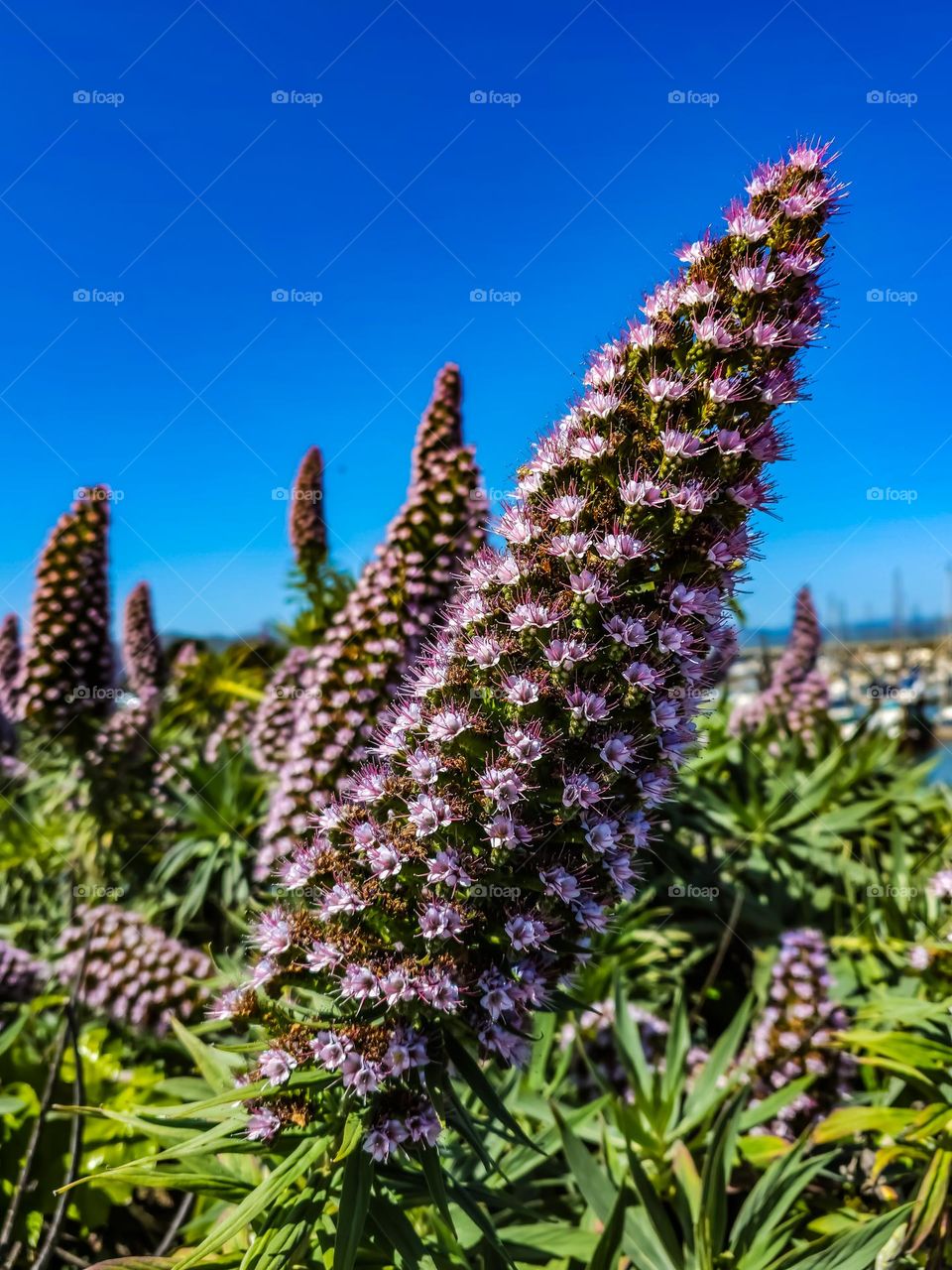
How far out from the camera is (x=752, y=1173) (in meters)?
4.40

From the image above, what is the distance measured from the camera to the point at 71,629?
6.80m

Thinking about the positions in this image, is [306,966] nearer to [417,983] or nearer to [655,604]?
[417,983]

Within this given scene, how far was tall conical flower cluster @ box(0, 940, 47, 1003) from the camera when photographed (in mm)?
4543

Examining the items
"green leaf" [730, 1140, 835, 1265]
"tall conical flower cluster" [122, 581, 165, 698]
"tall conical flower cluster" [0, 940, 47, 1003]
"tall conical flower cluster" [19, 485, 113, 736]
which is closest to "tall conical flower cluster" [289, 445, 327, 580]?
"tall conical flower cluster" [19, 485, 113, 736]

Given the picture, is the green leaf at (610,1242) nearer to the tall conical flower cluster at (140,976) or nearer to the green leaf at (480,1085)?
the green leaf at (480,1085)

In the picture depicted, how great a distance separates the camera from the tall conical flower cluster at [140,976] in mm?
4625

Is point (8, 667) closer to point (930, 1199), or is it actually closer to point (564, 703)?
point (564, 703)

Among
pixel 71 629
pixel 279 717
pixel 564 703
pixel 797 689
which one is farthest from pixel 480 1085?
pixel 797 689

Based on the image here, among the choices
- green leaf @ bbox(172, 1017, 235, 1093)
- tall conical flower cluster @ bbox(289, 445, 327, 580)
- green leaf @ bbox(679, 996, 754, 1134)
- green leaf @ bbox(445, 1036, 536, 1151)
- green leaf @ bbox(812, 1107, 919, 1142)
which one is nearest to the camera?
green leaf @ bbox(445, 1036, 536, 1151)

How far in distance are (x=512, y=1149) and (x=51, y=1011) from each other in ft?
11.7

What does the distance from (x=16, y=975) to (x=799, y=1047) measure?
13.6 ft

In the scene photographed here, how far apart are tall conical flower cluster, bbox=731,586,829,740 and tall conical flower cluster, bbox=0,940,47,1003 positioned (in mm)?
6117

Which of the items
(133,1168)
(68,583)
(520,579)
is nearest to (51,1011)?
(68,583)

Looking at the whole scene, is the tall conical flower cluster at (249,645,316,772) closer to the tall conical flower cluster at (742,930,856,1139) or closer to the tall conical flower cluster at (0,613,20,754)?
the tall conical flower cluster at (742,930,856,1139)
